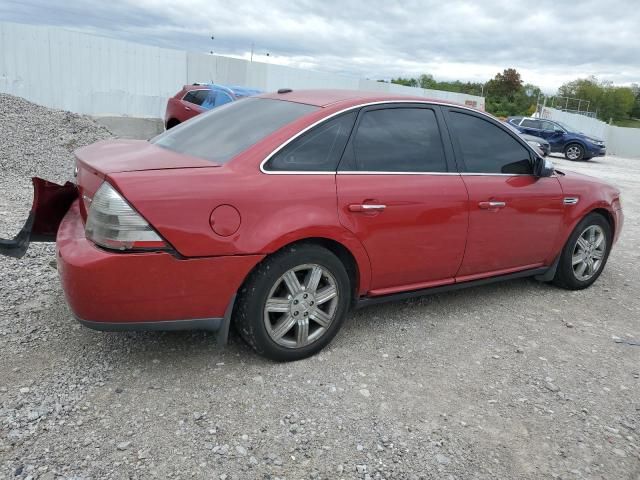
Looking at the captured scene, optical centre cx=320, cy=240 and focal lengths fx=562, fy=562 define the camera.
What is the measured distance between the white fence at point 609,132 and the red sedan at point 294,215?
3431 cm

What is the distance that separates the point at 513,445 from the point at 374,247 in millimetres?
1355

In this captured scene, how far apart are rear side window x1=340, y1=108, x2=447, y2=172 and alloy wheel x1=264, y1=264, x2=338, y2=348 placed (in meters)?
0.69

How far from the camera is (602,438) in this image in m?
2.90

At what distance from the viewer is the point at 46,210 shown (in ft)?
11.3

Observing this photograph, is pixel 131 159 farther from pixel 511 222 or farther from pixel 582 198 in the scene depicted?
pixel 582 198

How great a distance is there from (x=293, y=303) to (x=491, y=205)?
1732mm

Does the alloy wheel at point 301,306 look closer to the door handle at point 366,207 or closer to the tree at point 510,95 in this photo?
the door handle at point 366,207

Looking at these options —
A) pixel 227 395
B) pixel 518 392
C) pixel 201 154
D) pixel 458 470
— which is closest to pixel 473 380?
pixel 518 392

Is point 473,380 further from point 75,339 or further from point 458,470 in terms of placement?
point 75,339

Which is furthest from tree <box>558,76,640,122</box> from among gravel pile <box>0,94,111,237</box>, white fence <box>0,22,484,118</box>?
gravel pile <box>0,94,111,237</box>

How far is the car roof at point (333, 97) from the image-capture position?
11.9ft

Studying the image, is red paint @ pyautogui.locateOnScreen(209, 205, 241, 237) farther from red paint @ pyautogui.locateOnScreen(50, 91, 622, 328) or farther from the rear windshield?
the rear windshield

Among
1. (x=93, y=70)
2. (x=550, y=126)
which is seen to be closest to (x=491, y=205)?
(x=93, y=70)

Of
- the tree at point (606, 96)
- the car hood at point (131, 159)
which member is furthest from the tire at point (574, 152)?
the tree at point (606, 96)
